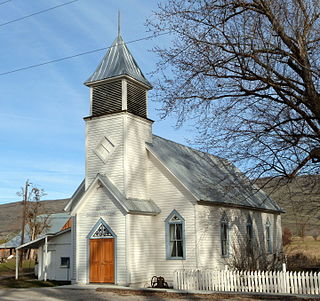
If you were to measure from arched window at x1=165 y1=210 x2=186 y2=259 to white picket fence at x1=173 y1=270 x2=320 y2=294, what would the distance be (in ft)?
5.79

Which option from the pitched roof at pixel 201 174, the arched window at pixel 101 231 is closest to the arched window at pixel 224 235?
the pitched roof at pixel 201 174

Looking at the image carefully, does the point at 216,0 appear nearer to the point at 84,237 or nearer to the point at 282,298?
the point at 282,298

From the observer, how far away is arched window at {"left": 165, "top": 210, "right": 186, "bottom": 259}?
2156 cm

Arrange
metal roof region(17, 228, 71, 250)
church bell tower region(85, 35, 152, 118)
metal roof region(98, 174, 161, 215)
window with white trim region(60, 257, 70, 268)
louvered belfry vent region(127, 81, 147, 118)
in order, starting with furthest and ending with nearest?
metal roof region(17, 228, 71, 250), window with white trim region(60, 257, 70, 268), louvered belfry vent region(127, 81, 147, 118), church bell tower region(85, 35, 152, 118), metal roof region(98, 174, 161, 215)

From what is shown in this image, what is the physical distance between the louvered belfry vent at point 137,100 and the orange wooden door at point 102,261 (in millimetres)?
6514

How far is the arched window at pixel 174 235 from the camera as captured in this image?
21.6 meters

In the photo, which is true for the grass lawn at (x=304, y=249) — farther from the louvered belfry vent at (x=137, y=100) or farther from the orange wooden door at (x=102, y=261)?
the louvered belfry vent at (x=137, y=100)

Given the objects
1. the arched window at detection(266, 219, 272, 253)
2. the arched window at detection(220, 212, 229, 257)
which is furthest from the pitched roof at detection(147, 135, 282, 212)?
the arched window at detection(266, 219, 272, 253)

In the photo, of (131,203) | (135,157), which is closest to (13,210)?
(135,157)

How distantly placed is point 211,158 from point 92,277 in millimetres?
13763

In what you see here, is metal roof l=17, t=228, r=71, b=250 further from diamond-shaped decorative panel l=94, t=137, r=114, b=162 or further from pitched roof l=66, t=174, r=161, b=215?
diamond-shaped decorative panel l=94, t=137, r=114, b=162

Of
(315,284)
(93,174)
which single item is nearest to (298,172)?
(315,284)

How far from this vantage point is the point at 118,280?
66.2 feet

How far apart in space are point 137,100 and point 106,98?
1582mm
